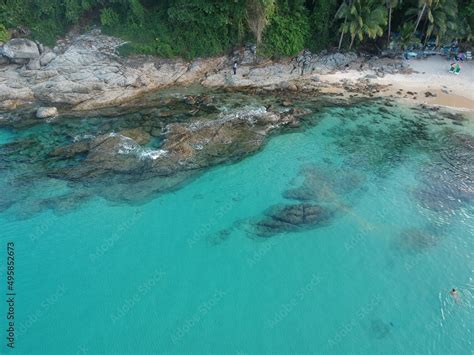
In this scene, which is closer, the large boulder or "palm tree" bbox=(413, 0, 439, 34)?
"palm tree" bbox=(413, 0, 439, 34)

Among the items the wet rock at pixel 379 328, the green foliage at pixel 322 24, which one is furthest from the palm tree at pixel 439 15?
the wet rock at pixel 379 328

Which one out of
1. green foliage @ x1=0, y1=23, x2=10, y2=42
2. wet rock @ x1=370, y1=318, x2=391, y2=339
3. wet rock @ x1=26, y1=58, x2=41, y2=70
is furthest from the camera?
green foliage @ x1=0, y1=23, x2=10, y2=42

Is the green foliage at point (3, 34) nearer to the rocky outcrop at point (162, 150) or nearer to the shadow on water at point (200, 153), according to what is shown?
the shadow on water at point (200, 153)

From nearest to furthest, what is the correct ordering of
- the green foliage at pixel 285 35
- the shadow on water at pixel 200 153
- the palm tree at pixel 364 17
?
the shadow on water at pixel 200 153 < the palm tree at pixel 364 17 < the green foliage at pixel 285 35

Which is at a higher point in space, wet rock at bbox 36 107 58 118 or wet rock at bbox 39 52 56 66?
wet rock at bbox 39 52 56 66

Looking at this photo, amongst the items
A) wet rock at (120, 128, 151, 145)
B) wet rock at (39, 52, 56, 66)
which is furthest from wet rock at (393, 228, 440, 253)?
wet rock at (39, 52, 56, 66)

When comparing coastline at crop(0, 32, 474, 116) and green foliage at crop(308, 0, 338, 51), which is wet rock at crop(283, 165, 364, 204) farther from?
green foliage at crop(308, 0, 338, 51)
